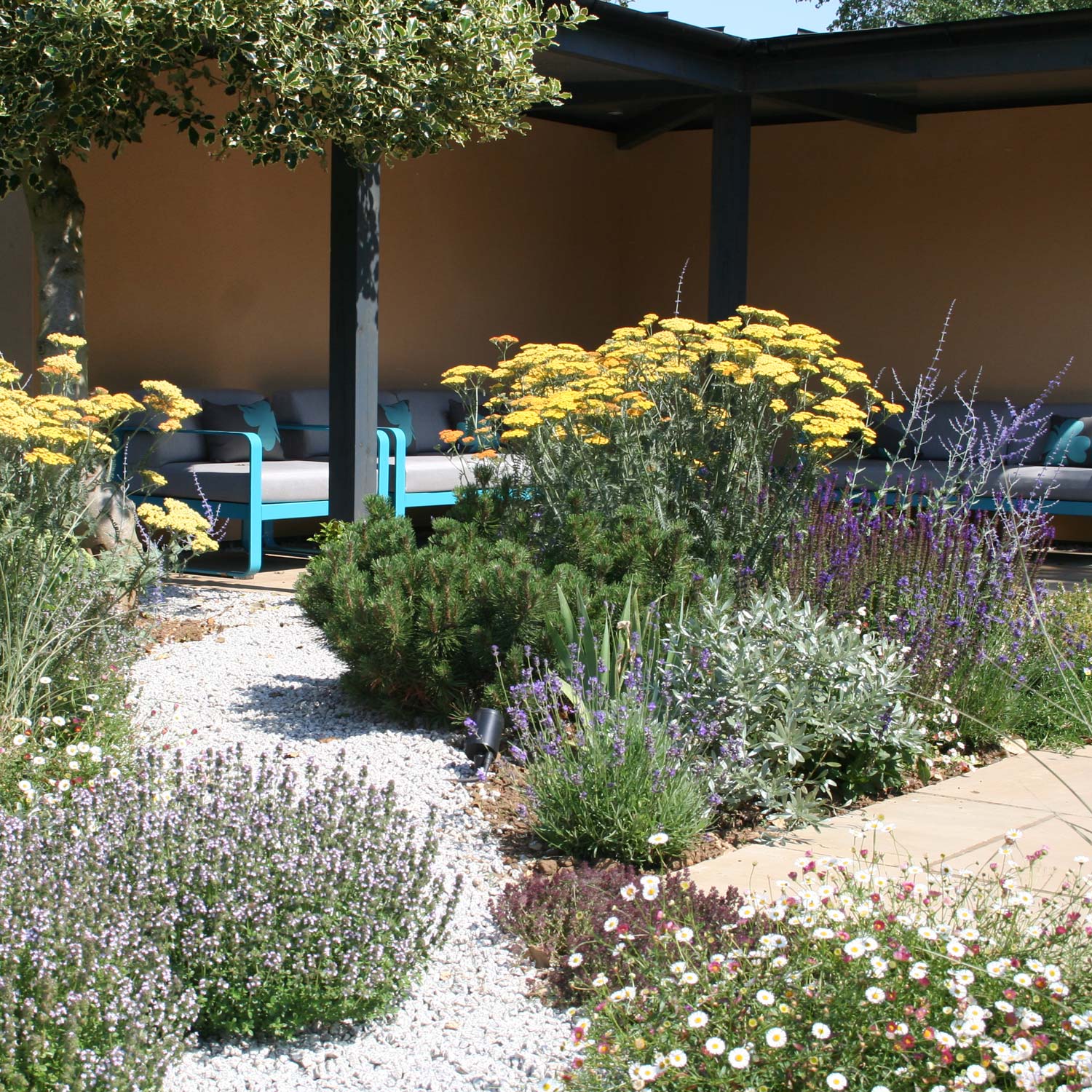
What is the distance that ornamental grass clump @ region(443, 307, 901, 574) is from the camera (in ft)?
15.3

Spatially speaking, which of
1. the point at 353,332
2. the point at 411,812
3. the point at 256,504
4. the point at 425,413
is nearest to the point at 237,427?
the point at 256,504

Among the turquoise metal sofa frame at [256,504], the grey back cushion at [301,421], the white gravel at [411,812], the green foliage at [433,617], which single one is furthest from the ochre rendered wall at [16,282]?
the green foliage at [433,617]

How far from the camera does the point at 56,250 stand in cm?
582

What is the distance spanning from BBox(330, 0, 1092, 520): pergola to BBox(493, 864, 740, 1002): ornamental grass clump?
4.34 m

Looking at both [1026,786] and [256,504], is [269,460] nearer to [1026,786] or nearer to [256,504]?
[256,504]

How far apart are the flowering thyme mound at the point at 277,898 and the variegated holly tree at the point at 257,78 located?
10.9 feet

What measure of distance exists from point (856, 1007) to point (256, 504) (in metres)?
5.47

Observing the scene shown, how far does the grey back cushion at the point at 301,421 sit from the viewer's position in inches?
332

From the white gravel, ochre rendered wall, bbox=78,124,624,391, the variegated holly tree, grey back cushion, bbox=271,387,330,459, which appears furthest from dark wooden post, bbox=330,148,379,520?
ochre rendered wall, bbox=78,124,624,391

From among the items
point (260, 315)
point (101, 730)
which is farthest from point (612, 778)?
point (260, 315)

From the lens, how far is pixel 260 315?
8828 millimetres

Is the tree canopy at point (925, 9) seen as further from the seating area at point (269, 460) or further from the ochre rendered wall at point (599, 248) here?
the seating area at point (269, 460)

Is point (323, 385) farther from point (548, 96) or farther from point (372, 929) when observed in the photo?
point (372, 929)

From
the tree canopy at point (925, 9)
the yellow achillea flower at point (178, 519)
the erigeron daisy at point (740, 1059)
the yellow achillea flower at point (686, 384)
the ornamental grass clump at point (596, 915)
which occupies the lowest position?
the ornamental grass clump at point (596, 915)
